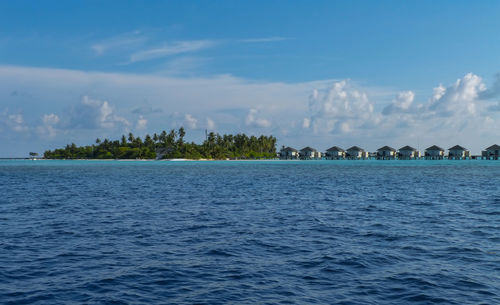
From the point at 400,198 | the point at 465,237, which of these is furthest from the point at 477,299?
the point at 400,198

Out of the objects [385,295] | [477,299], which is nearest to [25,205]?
[385,295]

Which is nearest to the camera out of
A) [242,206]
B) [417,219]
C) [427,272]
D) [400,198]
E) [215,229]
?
[427,272]

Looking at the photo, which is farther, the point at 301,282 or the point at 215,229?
the point at 215,229

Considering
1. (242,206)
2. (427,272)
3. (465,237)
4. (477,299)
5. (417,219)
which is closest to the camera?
(477,299)

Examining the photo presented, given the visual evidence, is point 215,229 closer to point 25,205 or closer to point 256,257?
point 256,257

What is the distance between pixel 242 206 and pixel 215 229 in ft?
34.6

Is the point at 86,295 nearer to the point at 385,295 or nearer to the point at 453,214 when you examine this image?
the point at 385,295

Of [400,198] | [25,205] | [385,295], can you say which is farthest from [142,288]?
[400,198]

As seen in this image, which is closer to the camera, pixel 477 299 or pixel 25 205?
pixel 477 299

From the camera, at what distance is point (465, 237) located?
19.7m

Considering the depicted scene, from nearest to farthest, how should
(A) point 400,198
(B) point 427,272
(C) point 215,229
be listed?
(B) point 427,272 < (C) point 215,229 < (A) point 400,198

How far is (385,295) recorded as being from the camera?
452 inches

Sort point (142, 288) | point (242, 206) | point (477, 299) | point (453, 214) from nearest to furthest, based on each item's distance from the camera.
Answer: point (477, 299), point (142, 288), point (453, 214), point (242, 206)

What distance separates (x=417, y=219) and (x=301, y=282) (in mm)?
15746
